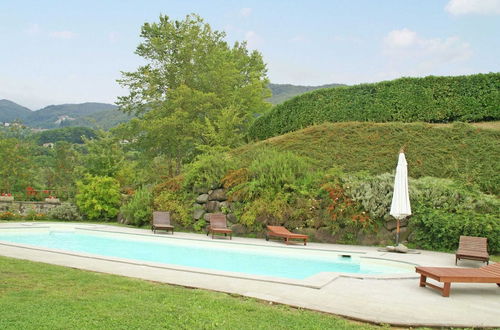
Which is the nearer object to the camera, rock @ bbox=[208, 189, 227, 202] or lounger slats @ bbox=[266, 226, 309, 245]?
lounger slats @ bbox=[266, 226, 309, 245]

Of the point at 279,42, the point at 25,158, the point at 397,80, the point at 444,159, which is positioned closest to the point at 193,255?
the point at 444,159

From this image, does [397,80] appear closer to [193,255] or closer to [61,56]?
[193,255]

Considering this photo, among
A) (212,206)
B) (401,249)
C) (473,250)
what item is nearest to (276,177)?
(212,206)

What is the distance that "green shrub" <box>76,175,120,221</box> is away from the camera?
18344mm

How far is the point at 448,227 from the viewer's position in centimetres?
1157

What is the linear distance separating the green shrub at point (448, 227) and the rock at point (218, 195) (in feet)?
22.0

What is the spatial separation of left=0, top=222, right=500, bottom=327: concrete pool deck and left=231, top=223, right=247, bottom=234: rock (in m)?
6.63

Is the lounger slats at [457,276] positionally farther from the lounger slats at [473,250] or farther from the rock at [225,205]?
the rock at [225,205]

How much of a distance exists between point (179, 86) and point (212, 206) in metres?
12.8

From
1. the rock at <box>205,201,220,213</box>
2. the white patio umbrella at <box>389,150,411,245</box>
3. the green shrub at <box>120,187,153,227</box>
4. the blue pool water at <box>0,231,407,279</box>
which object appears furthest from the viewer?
the green shrub at <box>120,187,153,227</box>

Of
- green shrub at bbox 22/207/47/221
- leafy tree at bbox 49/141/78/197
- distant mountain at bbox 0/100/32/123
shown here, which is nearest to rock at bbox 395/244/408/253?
green shrub at bbox 22/207/47/221

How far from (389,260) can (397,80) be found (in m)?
11.7

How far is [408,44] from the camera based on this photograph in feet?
60.8

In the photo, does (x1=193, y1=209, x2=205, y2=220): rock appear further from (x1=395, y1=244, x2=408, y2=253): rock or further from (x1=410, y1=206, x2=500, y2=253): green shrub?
(x1=410, y1=206, x2=500, y2=253): green shrub
